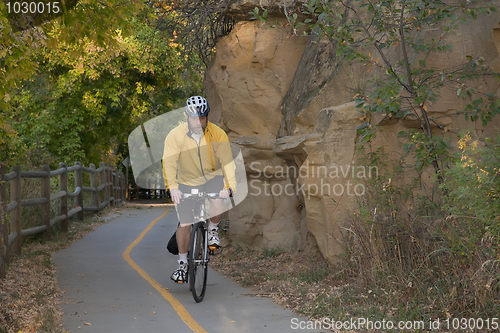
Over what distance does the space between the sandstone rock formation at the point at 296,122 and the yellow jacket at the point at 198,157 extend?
3.86 ft

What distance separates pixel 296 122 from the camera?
328 inches

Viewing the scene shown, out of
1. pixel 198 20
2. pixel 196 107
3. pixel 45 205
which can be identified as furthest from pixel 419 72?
pixel 45 205

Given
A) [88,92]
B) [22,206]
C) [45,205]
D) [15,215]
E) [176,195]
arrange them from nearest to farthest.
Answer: [176,195], [15,215], [22,206], [45,205], [88,92]

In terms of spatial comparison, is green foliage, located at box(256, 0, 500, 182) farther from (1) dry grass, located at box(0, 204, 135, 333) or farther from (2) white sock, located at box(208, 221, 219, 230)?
(1) dry grass, located at box(0, 204, 135, 333)

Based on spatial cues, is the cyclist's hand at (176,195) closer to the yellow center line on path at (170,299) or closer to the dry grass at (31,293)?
the yellow center line on path at (170,299)

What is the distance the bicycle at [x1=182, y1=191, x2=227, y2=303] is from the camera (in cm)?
640

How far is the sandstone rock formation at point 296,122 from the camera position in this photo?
6891mm

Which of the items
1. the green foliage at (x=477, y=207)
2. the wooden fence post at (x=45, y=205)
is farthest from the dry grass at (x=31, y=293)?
the green foliage at (x=477, y=207)

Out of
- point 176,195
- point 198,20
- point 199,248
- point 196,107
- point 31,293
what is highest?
point 198,20

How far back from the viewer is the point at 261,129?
10.1 m

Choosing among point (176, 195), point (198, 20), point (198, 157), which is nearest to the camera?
Answer: point (176, 195)

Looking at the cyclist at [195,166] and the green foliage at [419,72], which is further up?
the green foliage at [419,72]

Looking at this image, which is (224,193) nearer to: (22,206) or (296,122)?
(296,122)

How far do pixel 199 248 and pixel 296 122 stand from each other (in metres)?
2.78
